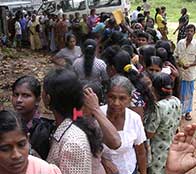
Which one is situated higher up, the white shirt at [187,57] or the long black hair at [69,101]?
the long black hair at [69,101]

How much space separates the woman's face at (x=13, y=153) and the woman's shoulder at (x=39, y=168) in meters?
0.03

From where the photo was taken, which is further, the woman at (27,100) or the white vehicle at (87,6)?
the white vehicle at (87,6)

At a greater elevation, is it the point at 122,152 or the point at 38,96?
the point at 38,96

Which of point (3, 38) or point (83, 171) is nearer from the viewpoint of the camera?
point (83, 171)

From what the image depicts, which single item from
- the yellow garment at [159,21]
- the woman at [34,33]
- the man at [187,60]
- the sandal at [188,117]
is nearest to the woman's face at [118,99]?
the man at [187,60]

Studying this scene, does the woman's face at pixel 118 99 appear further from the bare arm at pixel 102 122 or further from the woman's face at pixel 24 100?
the woman's face at pixel 24 100

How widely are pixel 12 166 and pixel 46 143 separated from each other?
0.39 meters

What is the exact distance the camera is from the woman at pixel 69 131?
6.75 ft

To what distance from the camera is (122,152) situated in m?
2.81

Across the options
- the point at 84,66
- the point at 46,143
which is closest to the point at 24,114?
the point at 46,143

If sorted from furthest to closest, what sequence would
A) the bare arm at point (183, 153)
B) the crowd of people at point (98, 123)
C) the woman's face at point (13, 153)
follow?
1. the bare arm at point (183, 153)
2. the crowd of people at point (98, 123)
3. the woman's face at point (13, 153)

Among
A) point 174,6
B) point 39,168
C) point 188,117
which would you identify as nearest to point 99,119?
point 39,168

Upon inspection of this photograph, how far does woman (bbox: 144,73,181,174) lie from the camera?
10.7ft

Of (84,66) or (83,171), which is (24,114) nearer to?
(83,171)
